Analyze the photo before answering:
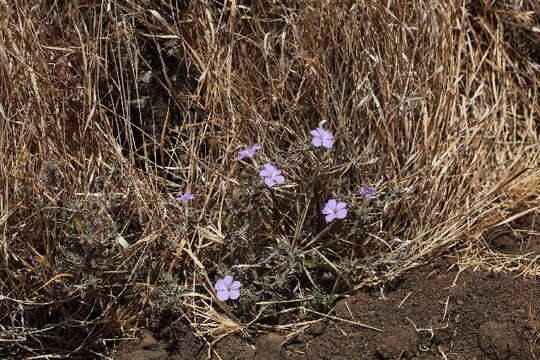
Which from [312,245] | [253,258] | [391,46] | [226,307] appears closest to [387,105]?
[391,46]

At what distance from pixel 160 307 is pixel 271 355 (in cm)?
37

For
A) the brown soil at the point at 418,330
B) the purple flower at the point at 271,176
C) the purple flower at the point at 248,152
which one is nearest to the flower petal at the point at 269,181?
the purple flower at the point at 271,176

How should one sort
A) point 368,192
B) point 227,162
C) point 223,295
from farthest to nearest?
point 227,162, point 368,192, point 223,295

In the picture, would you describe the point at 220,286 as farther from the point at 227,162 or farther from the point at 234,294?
the point at 227,162

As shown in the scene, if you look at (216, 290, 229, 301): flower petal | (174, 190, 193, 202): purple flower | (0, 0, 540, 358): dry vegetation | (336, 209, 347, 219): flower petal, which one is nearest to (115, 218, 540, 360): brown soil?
(0, 0, 540, 358): dry vegetation

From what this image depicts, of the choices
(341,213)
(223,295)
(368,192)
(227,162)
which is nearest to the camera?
(223,295)

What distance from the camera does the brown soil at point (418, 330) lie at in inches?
91.6

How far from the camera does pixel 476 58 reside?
3.08 m

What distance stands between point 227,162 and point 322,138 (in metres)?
0.43

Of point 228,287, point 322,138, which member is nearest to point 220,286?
point 228,287

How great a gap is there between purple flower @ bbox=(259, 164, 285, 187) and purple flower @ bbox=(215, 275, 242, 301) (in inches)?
12.4

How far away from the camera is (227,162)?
2.66 metres

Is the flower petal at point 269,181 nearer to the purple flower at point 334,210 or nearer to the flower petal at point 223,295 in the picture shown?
the purple flower at point 334,210

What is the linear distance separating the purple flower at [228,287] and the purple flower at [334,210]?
347 millimetres
